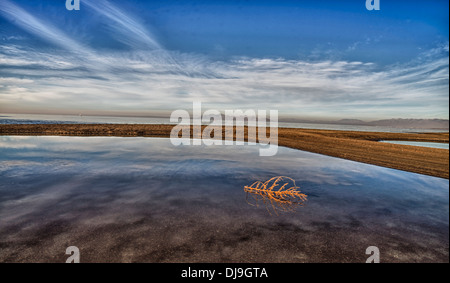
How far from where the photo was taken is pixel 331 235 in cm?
504

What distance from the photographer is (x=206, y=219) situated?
18.6 feet

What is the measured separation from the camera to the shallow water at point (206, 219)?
4246 millimetres

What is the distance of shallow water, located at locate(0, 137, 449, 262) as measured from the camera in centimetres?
425

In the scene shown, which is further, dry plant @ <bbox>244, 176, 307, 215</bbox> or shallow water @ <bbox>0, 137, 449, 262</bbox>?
dry plant @ <bbox>244, 176, 307, 215</bbox>

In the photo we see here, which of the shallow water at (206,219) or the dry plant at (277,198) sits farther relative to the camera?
the dry plant at (277,198)

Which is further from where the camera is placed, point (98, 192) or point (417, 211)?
point (98, 192)

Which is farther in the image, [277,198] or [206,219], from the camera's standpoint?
[277,198]
